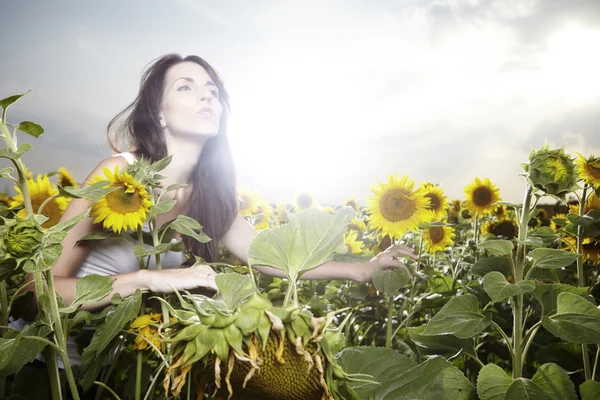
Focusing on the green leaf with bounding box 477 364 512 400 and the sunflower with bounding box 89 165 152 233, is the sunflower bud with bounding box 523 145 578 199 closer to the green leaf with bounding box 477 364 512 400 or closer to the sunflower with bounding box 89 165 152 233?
the green leaf with bounding box 477 364 512 400

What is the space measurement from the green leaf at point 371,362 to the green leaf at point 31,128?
1.37ft

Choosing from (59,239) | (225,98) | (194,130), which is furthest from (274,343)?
(225,98)

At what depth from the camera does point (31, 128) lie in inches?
20.9

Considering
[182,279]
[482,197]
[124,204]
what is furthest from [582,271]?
[482,197]

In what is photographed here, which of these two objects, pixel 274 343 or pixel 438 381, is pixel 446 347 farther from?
pixel 274 343

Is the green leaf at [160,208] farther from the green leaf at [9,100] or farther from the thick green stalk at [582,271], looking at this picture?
the thick green stalk at [582,271]

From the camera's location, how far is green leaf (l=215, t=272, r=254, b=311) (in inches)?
12.9

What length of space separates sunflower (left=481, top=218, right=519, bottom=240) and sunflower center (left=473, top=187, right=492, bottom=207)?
0.76ft

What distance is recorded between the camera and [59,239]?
457 mm

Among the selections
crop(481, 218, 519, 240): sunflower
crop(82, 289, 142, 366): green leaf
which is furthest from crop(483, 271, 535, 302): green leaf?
crop(481, 218, 519, 240): sunflower

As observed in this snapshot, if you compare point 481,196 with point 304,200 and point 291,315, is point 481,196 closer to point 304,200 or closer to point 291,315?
point 304,200

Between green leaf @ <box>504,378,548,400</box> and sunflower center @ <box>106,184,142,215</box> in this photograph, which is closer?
green leaf @ <box>504,378,548,400</box>

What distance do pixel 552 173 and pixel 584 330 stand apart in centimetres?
23

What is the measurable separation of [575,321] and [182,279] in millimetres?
596
